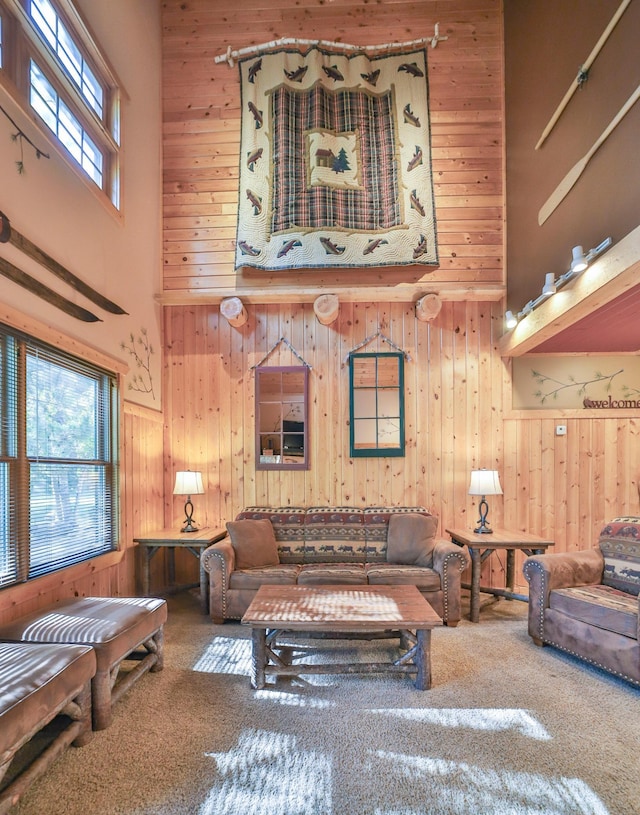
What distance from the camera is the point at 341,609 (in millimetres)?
2539

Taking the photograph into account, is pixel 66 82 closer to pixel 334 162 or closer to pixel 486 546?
pixel 334 162

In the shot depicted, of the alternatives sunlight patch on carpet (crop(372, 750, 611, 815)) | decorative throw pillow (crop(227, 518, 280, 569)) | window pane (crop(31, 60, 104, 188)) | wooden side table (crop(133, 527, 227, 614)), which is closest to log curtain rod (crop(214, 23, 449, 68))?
window pane (crop(31, 60, 104, 188))

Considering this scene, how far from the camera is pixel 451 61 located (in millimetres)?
4539

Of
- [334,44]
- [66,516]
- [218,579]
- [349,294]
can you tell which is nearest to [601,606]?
[218,579]

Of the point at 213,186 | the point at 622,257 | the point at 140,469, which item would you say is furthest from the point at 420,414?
the point at 213,186

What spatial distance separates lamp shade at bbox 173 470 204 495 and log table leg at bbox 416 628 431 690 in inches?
93.0

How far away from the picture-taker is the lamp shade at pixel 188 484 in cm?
400

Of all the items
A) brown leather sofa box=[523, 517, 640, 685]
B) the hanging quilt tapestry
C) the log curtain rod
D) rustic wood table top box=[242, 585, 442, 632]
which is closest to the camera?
rustic wood table top box=[242, 585, 442, 632]

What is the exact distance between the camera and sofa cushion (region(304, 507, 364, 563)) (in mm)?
3895

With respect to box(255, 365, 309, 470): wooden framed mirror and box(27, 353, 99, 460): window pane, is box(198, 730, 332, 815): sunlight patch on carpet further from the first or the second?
box(255, 365, 309, 470): wooden framed mirror

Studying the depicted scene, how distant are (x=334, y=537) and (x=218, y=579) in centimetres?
106

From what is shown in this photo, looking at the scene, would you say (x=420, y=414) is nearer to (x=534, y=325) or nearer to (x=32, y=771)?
(x=534, y=325)

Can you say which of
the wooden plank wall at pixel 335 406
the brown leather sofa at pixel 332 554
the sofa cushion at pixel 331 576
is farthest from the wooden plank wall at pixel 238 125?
the sofa cushion at pixel 331 576

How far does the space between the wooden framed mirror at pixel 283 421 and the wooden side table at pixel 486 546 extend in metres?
1.64
